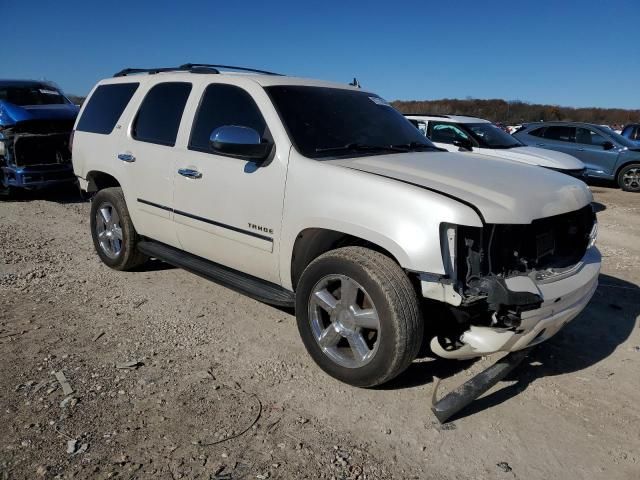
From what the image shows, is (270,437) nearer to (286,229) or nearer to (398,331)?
(398,331)

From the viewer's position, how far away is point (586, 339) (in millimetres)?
4188

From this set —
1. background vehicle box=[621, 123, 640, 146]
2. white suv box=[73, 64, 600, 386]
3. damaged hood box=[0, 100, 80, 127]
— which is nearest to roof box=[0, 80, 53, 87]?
damaged hood box=[0, 100, 80, 127]

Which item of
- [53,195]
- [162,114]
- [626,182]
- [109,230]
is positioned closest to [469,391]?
[162,114]

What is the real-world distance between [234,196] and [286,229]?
1.78 feet

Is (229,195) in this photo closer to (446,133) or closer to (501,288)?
(501,288)

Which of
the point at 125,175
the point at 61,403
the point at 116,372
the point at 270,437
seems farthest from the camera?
the point at 125,175

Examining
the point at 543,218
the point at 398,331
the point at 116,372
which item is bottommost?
the point at 116,372

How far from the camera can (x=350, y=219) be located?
10.4ft

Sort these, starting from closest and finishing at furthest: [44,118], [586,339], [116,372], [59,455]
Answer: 1. [59,455]
2. [116,372]
3. [586,339]
4. [44,118]

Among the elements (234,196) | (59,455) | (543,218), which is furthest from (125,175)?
(543,218)

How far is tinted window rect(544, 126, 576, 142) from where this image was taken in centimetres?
1361

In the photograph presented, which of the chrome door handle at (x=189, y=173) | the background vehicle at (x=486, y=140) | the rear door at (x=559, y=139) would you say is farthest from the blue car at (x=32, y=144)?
the rear door at (x=559, y=139)

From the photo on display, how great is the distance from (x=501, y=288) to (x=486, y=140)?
8.28 metres

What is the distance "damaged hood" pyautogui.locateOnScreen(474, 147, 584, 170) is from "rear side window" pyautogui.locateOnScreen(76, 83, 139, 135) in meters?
6.53
